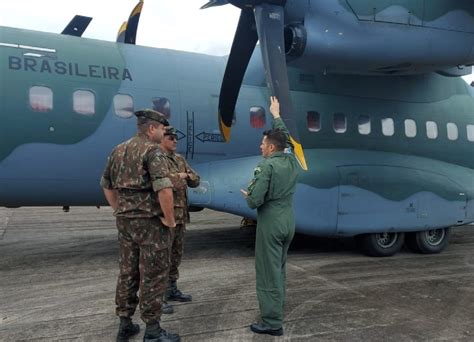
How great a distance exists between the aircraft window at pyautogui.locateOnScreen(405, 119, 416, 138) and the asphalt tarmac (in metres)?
2.38

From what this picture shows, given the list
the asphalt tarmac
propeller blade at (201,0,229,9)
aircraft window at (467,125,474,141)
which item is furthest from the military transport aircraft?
the asphalt tarmac

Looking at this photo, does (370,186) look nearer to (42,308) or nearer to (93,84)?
(93,84)

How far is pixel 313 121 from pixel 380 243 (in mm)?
2591

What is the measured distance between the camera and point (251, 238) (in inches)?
392

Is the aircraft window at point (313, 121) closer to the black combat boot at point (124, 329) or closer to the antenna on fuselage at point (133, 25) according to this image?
the antenna on fuselage at point (133, 25)

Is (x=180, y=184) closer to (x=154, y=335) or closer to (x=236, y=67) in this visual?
(x=154, y=335)

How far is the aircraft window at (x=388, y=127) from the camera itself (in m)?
9.13

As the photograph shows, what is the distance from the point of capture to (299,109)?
28.2ft

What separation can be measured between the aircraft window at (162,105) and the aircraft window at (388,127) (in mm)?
4344

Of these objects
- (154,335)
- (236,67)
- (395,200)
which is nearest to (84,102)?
(236,67)

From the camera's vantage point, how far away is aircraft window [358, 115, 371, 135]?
9.00 metres

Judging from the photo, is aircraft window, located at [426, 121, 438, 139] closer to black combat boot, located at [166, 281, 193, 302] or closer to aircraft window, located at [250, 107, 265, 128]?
aircraft window, located at [250, 107, 265, 128]

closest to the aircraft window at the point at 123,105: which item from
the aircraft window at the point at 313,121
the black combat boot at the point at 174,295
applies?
the black combat boot at the point at 174,295

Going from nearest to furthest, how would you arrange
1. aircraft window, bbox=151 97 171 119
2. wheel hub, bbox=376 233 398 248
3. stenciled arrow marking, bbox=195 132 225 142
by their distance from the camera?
aircraft window, bbox=151 97 171 119 < stenciled arrow marking, bbox=195 132 225 142 < wheel hub, bbox=376 233 398 248
